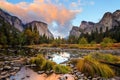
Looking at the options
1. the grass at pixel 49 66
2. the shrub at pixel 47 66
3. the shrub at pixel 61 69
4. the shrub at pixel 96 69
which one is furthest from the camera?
the shrub at pixel 47 66

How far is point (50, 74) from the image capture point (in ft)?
65.4

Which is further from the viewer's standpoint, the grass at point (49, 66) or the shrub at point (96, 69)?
the grass at point (49, 66)

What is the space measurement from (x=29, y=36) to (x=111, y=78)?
125729 mm

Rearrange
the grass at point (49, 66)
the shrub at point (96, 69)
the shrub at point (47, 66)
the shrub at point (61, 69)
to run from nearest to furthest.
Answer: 1. the shrub at point (96, 69)
2. the shrub at point (61, 69)
3. the grass at point (49, 66)
4. the shrub at point (47, 66)

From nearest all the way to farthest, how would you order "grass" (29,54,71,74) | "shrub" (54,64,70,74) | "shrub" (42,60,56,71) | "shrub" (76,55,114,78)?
"shrub" (76,55,114,78), "shrub" (54,64,70,74), "grass" (29,54,71,74), "shrub" (42,60,56,71)

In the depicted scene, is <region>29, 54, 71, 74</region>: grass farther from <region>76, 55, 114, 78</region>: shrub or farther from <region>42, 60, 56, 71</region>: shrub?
<region>76, 55, 114, 78</region>: shrub

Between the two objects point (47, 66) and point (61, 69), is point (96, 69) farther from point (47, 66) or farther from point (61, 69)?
point (47, 66)

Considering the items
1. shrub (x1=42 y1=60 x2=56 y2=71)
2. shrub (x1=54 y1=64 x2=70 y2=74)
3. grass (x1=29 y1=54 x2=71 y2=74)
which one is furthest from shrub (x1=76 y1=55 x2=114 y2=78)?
shrub (x1=42 y1=60 x2=56 y2=71)

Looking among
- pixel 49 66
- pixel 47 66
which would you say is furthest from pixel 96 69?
pixel 47 66

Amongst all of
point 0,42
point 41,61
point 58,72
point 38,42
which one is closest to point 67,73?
point 58,72

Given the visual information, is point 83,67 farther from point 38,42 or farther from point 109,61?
point 38,42

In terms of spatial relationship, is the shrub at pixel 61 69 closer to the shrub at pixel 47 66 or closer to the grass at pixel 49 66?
the grass at pixel 49 66

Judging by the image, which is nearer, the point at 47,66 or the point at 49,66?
the point at 49,66

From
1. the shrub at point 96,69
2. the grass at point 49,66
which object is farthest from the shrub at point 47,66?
the shrub at point 96,69
